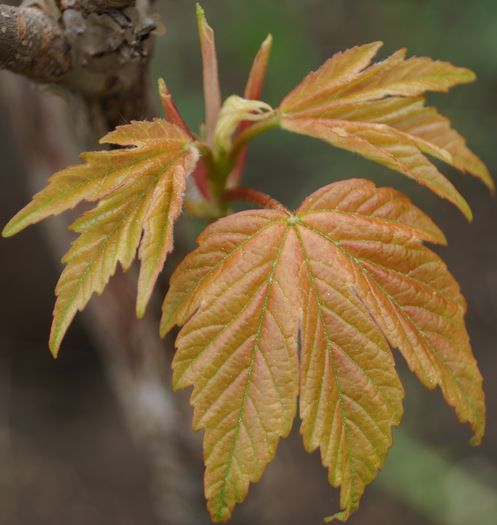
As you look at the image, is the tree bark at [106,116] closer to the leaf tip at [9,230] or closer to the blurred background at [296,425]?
the leaf tip at [9,230]

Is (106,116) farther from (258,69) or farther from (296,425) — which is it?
(296,425)

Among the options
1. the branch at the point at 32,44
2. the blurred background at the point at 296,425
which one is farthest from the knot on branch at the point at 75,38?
the blurred background at the point at 296,425

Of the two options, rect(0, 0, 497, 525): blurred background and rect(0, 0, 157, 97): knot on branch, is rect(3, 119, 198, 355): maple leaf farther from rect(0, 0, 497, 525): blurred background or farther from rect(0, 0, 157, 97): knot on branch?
rect(0, 0, 497, 525): blurred background

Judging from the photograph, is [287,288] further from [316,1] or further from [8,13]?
[316,1]

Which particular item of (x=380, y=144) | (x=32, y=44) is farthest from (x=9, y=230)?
(x=380, y=144)

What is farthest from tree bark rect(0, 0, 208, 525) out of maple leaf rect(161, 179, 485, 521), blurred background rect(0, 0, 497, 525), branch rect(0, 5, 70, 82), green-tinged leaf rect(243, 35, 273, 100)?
blurred background rect(0, 0, 497, 525)

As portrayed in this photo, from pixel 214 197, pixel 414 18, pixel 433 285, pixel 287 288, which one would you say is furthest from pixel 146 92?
pixel 414 18
